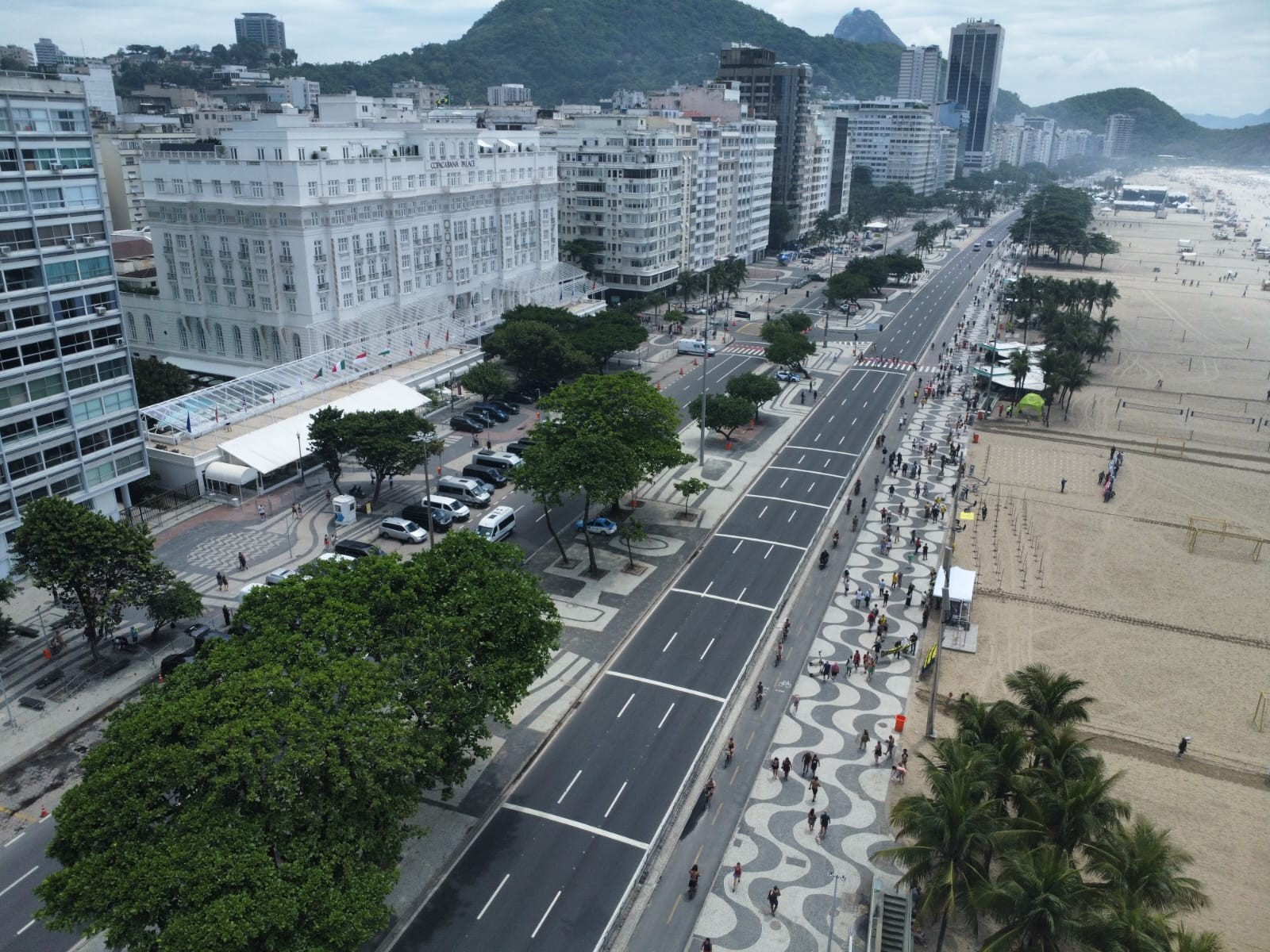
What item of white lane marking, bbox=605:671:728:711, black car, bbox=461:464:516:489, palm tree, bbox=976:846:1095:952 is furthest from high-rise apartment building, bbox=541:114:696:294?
palm tree, bbox=976:846:1095:952

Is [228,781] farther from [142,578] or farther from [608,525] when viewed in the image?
[608,525]

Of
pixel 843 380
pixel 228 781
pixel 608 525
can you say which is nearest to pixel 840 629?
pixel 608 525

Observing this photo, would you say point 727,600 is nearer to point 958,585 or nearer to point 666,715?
point 666,715

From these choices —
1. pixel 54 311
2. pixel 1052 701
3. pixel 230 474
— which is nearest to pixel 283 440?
pixel 230 474

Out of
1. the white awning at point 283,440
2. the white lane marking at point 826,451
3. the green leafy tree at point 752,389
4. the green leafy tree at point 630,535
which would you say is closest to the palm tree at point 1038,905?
the green leafy tree at point 630,535

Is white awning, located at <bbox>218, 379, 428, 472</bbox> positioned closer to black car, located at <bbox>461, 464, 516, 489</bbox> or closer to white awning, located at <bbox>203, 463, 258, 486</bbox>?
white awning, located at <bbox>203, 463, 258, 486</bbox>
